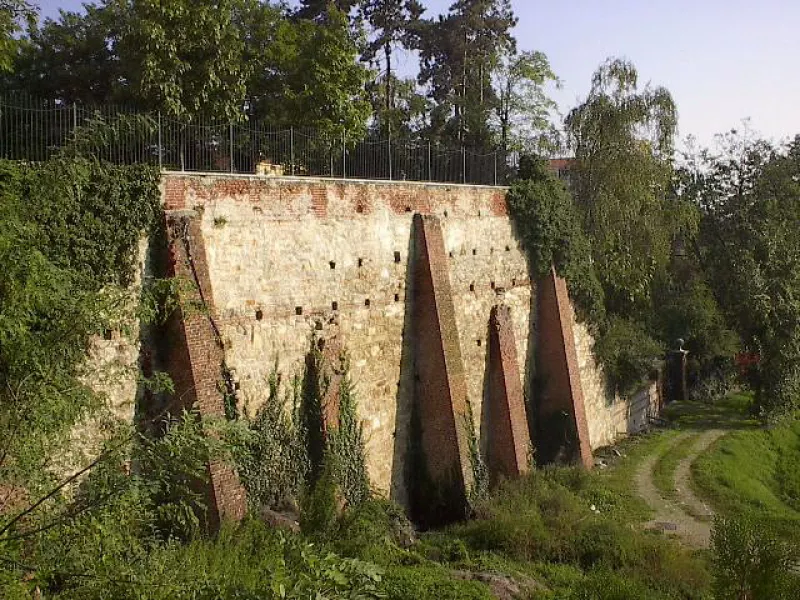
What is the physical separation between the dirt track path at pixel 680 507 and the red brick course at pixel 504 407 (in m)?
3.16

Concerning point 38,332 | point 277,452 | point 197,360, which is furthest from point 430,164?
point 38,332

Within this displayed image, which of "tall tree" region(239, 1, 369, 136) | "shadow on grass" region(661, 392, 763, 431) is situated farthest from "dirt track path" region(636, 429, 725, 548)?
"tall tree" region(239, 1, 369, 136)

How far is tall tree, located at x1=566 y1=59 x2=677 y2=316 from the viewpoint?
25.5 m

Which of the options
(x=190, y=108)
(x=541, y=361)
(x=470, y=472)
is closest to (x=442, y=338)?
(x=470, y=472)

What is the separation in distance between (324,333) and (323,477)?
9.32 feet

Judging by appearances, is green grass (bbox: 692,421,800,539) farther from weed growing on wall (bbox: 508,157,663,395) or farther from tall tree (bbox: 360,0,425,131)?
tall tree (bbox: 360,0,425,131)

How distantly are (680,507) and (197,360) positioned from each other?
12425mm

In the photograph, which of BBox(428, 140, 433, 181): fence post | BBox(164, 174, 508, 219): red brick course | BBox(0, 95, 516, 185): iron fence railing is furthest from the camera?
BBox(428, 140, 433, 181): fence post

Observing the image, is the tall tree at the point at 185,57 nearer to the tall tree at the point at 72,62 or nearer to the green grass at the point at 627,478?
the tall tree at the point at 72,62

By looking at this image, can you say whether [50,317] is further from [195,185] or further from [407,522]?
[407,522]

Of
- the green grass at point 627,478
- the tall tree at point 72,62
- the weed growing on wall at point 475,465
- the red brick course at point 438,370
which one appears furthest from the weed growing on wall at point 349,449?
the tall tree at point 72,62

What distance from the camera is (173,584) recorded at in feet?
16.9

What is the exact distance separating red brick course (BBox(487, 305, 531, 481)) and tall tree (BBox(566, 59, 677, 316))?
740 cm

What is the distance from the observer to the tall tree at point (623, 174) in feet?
83.8
